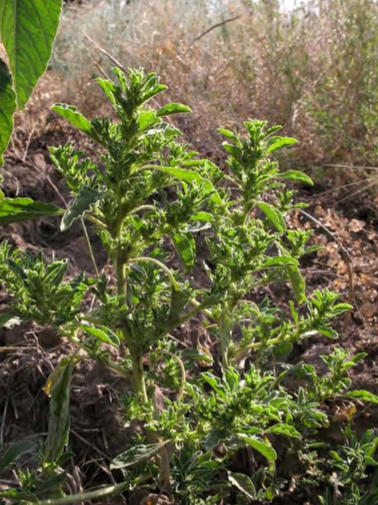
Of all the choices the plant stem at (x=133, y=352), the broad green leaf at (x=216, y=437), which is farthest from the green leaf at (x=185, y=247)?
the broad green leaf at (x=216, y=437)

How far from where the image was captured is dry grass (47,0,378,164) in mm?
3459

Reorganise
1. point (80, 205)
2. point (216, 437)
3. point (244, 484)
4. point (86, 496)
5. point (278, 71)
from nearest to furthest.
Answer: point (80, 205) < point (216, 437) < point (86, 496) < point (244, 484) < point (278, 71)

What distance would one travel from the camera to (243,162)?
1.75 m

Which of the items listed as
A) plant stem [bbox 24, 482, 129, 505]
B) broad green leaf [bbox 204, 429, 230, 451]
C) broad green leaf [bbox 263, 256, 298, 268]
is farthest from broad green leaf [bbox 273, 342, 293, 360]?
plant stem [bbox 24, 482, 129, 505]

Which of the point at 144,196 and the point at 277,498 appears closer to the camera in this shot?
the point at 144,196

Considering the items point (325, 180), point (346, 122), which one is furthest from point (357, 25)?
point (325, 180)

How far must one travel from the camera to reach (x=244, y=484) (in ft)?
5.97

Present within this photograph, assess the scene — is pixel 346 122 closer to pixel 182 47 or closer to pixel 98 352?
pixel 182 47

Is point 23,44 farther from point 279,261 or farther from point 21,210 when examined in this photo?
point 279,261

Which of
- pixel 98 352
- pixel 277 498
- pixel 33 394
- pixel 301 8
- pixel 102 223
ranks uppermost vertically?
pixel 301 8

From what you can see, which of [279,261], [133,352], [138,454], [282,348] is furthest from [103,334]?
[282,348]

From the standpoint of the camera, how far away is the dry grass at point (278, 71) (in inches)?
136

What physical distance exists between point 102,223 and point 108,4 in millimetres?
5099

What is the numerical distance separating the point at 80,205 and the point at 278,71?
2640mm
